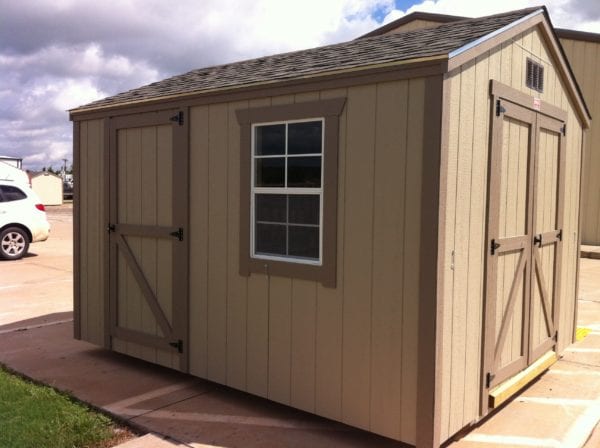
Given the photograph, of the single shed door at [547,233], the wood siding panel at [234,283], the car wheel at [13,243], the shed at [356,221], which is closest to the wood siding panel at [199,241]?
the shed at [356,221]

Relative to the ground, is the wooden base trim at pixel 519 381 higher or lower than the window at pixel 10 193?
lower

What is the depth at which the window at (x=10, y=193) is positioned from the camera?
13156 millimetres

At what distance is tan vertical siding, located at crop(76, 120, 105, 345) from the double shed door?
370 centimetres

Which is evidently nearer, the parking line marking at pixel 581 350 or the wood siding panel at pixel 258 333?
the wood siding panel at pixel 258 333

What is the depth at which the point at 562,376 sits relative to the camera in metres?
5.43

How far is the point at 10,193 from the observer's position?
1329 centimetres

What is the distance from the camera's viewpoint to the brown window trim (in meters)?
4.06

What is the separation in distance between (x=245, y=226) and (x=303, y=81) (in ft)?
3.93

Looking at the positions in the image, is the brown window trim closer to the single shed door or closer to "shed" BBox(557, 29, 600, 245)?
the single shed door

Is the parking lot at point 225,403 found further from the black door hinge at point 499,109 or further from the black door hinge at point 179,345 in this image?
the black door hinge at point 499,109

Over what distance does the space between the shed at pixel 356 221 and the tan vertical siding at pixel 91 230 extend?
0.04 metres

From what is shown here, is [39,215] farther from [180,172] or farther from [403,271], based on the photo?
[403,271]

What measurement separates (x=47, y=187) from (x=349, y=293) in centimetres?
4461

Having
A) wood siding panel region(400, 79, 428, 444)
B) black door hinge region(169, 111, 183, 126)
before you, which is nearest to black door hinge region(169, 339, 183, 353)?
black door hinge region(169, 111, 183, 126)
